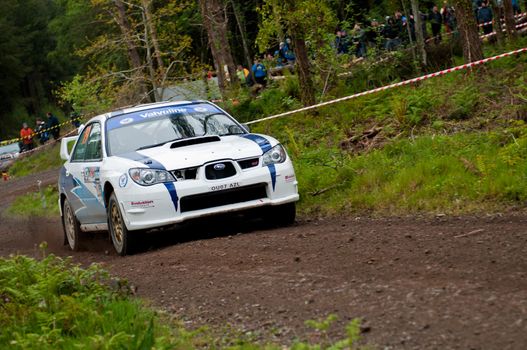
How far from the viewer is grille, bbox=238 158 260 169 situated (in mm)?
9641

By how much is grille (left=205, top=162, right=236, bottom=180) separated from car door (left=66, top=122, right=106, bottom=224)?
5.16ft

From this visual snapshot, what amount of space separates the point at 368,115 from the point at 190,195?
6521mm

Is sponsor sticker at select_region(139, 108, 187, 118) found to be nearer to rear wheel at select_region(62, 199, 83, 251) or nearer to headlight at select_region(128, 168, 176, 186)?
headlight at select_region(128, 168, 176, 186)

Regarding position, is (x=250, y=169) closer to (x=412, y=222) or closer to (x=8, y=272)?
(x=412, y=222)

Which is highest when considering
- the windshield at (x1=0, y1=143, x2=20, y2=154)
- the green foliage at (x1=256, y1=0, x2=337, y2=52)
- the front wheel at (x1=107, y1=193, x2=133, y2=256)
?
the green foliage at (x1=256, y1=0, x2=337, y2=52)

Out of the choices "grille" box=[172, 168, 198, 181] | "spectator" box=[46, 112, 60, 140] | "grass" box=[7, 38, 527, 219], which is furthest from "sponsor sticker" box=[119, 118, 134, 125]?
"spectator" box=[46, 112, 60, 140]

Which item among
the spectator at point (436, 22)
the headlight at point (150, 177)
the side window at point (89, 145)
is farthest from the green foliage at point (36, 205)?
the spectator at point (436, 22)

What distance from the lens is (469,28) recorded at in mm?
15055

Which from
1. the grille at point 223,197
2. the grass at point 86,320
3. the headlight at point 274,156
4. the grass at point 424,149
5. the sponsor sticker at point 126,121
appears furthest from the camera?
the sponsor sticker at point 126,121

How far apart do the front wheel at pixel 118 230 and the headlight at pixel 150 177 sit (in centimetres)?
46

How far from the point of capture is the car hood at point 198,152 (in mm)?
9500

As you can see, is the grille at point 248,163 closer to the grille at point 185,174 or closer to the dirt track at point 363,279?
the grille at point 185,174

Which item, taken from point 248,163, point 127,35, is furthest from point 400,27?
point 248,163

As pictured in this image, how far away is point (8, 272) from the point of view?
24.8ft
